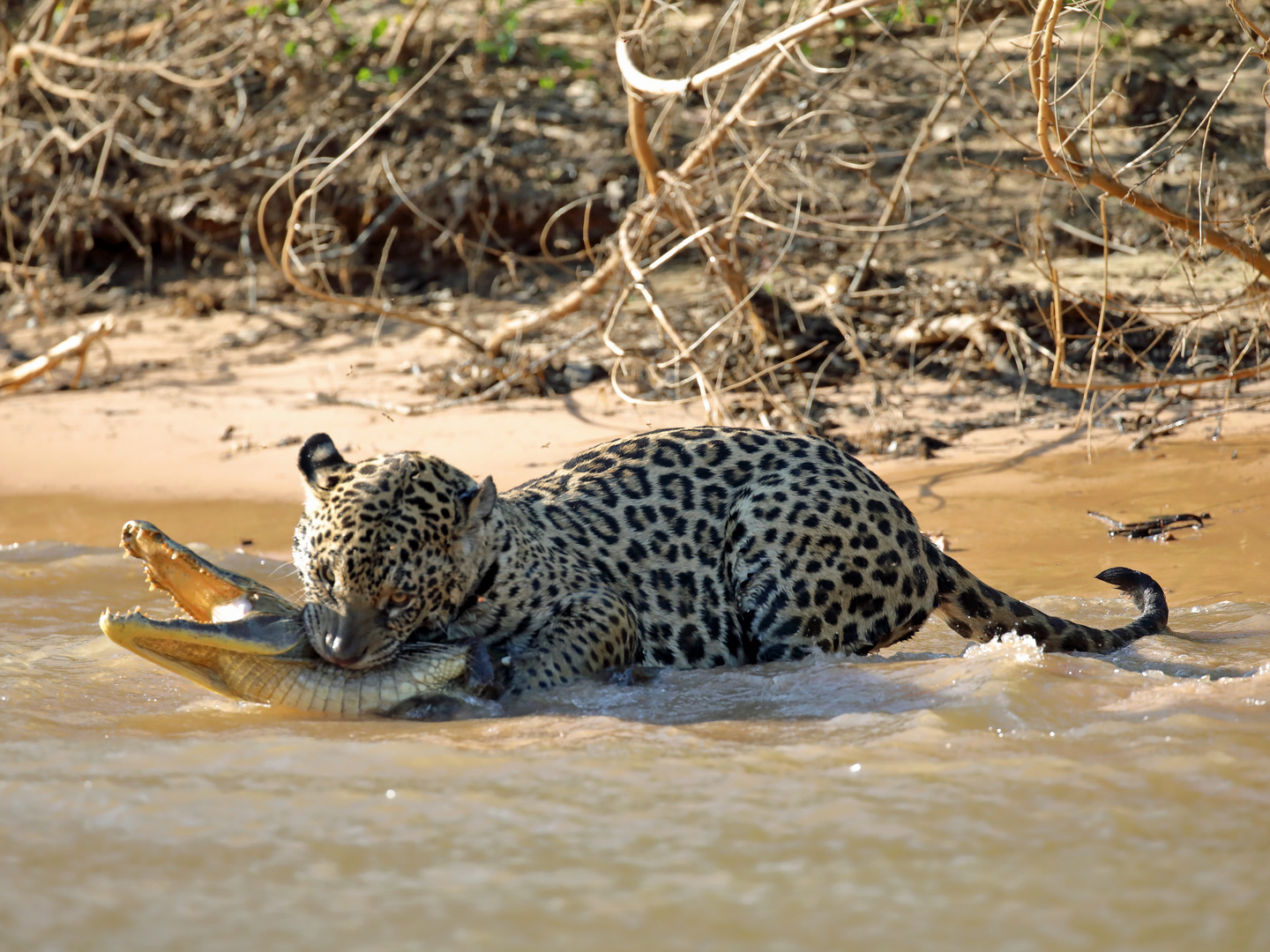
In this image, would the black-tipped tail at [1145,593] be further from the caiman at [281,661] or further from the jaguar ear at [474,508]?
the caiman at [281,661]

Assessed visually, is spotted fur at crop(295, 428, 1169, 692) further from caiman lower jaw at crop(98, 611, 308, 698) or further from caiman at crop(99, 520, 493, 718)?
caiman lower jaw at crop(98, 611, 308, 698)

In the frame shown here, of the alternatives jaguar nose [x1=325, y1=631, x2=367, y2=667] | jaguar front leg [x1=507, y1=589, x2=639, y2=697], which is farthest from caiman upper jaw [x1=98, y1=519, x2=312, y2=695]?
jaguar front leg [x1=507, y1=589, x2=639, y2=697]

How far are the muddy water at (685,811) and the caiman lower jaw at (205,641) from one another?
0.27 meters

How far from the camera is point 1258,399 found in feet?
29.0

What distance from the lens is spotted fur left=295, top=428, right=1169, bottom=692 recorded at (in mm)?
4973

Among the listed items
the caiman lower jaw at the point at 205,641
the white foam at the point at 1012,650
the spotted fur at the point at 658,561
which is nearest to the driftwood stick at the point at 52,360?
the spotted fur at the point at 658,561

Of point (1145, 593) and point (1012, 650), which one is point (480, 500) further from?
point (1145, 593)

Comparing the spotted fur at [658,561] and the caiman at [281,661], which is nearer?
the caiman at [281,661]

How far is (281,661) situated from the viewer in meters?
4.71

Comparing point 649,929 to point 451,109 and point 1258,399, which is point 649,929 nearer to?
point 1258,399

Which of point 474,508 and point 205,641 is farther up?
point 474,508

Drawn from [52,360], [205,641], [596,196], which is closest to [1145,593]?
[205,641]

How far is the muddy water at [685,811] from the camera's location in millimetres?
3295

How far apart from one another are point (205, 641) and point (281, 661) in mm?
305
